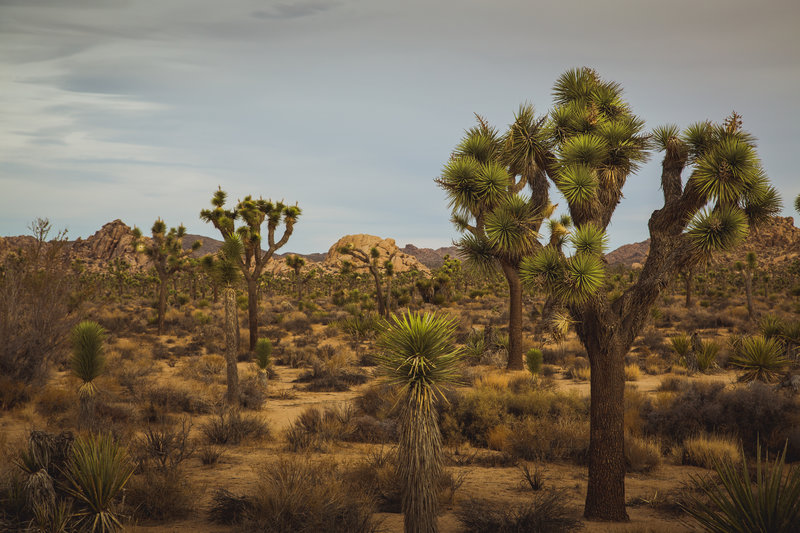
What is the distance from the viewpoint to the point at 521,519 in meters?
6.26

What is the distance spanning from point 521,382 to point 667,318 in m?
20.6

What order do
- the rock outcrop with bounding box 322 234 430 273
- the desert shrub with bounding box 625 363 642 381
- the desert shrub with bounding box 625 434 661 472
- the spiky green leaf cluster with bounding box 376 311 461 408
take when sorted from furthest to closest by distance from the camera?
the rock outcrop with bounding box 322 234 430 273 < the desert shrub with bounding box 625 363 642 381 < the desert shrub with bounding box 625 434 661 472 < the spiky green leaf cluster with bounding box 376 311 461 408

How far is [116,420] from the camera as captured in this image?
11.6 m

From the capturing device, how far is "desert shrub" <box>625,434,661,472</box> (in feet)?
31.1

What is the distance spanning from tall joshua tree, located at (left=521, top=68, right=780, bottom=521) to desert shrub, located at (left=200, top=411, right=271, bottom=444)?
6.89m

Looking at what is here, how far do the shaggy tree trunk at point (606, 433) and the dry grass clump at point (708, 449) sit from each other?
332 cm

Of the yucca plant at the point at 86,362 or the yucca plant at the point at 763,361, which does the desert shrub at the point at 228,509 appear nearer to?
the yucca plant at the point at 86,362

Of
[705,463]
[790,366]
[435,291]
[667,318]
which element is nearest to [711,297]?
[667,318]

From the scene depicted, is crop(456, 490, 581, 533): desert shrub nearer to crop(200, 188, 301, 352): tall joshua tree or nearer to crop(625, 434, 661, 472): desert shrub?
crop(625, 434, 661, 472): desert shrub

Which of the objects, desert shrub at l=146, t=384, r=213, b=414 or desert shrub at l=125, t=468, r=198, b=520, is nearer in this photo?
desert shrub at l=125, t=468, r=198, b=520

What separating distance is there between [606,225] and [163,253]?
84.7 feet

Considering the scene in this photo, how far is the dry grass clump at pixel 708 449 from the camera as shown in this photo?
929 centimetres

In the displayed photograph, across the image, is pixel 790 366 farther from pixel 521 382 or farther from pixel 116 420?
pixel 116 420

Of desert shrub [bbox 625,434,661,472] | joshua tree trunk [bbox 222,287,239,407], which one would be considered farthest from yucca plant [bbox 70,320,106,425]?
desert shrub [bbox 625,434,661,472]
